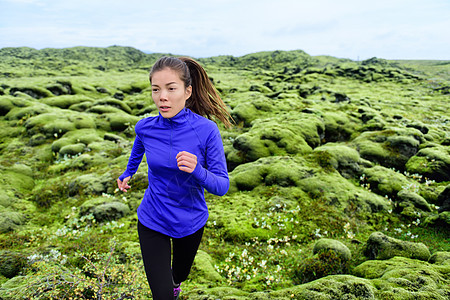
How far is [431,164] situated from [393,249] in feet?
36.7

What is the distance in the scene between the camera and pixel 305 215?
389 inches

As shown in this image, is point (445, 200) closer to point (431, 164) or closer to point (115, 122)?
point (431, 164)

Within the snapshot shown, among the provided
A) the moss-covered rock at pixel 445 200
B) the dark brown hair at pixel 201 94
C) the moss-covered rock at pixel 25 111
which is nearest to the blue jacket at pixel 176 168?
the dark brown hair at pixel 201 94

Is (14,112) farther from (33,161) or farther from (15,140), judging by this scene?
(33,161)

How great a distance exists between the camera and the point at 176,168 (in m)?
3.47

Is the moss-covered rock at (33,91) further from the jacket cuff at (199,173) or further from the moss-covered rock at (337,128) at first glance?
the jacket cuff at (199,173)

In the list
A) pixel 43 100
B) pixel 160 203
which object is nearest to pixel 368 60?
pixel 43 100

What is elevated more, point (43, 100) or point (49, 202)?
point (43, 100)

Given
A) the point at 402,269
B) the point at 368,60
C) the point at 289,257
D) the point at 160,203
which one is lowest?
the point at 289,257

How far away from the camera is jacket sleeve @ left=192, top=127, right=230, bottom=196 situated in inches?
121

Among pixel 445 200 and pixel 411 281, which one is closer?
pixel 411 281

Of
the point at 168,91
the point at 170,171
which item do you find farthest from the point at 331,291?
the point at 168,91

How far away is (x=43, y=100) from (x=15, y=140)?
38.9ft

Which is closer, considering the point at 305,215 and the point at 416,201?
the point at 305,215
